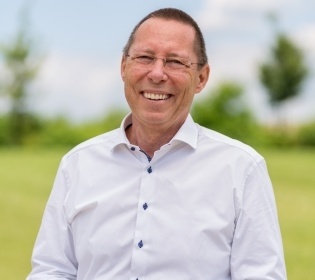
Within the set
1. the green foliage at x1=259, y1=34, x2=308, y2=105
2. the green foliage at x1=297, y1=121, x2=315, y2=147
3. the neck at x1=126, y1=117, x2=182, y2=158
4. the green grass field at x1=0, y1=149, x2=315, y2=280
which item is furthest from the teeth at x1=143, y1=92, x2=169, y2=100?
the green foliage at x1=259, y1=34, x2=308, y2=105

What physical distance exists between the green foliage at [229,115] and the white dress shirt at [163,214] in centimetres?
1407

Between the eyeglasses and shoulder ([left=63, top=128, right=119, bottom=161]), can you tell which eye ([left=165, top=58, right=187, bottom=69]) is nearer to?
the eyeglasses

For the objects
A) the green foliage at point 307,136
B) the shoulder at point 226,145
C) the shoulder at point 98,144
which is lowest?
the green foliage at point 307,136

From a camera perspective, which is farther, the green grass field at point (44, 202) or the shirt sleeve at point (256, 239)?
the green grass field at point (44, 202)

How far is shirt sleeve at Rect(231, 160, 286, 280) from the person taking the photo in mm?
2119

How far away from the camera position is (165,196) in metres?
2.22

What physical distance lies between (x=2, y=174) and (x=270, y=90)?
12616mm

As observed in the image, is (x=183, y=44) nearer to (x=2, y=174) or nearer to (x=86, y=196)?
(x=86, y=196)

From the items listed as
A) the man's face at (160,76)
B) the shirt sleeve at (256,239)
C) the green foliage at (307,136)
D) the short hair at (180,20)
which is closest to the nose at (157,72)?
the man's face at (160,76)

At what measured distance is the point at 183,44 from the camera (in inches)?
86.0

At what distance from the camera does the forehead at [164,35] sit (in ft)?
7.11

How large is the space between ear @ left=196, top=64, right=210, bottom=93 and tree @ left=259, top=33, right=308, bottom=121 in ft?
68.9

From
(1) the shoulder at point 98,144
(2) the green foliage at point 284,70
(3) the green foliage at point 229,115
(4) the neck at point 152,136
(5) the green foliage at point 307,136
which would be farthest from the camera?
(2) the green foliage at point 284,70

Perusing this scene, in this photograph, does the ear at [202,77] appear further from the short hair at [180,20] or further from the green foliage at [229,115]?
the green foliage at [229,115]
